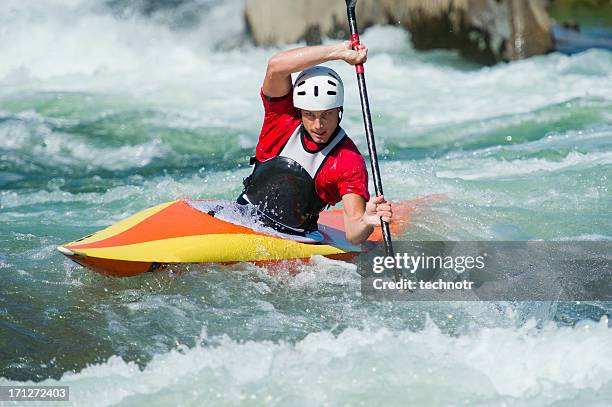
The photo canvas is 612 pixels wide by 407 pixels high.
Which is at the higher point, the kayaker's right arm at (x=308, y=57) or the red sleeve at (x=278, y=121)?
the kayaker's right arm at (x=308, y=57)

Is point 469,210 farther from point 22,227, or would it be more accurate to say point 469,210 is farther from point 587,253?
point 22,227

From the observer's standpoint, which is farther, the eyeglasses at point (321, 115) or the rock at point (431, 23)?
the rock at point (431, 23)

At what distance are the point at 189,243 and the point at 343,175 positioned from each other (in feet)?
2.90

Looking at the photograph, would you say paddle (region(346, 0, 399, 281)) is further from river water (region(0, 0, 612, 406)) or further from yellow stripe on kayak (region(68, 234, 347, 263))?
yellow stripe on kayak (region(68, 234, 347, 263))

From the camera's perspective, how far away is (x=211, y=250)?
4.67 metres

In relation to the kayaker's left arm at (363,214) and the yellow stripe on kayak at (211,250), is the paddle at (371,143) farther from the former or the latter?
the yellow stripe on kayak at (211,250)

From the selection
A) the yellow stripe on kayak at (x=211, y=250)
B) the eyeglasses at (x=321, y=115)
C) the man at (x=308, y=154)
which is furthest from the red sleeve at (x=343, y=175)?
the yellow stripe on kayak at (x=211, y=250)

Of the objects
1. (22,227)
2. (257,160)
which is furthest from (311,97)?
(22,227)

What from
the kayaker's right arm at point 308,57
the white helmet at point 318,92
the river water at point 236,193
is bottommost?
the river water at point 236,193

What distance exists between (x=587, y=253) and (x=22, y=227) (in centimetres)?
377

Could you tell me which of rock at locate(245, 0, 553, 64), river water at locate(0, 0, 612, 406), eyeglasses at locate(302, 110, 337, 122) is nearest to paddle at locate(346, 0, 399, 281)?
eyeglasses at locate(302, 110, 337, 122)

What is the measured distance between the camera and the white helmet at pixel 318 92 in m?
4.39

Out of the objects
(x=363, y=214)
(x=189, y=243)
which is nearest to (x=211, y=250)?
(x=189, y=243)

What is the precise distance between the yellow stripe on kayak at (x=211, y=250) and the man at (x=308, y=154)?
125 mm
